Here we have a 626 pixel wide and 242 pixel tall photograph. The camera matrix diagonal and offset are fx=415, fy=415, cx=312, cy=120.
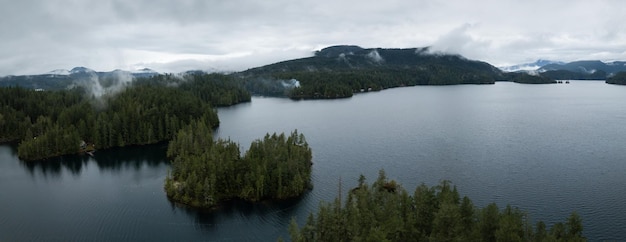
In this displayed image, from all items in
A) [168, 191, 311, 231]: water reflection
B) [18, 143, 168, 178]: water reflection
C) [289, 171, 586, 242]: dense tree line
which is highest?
[289, 171, 586, 242]: dense tree line

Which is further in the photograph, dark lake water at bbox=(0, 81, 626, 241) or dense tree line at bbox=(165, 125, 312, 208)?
dense tree line at bbox=(165, 125, 312, 208)

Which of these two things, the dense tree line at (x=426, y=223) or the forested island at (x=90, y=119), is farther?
the forested island at (x=90, y=119)

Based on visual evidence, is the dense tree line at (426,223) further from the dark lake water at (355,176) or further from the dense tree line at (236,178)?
the dense tree line at (236,178)

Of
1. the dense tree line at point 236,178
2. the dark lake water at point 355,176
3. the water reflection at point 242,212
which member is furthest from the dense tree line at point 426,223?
the dense tree line at point 236,178

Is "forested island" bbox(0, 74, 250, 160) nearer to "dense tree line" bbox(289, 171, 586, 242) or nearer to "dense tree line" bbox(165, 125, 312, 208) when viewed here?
"dense tree line" bbox(165, 125, 312, 208)

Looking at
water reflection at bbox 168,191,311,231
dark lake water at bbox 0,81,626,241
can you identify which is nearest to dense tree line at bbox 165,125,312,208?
water reflection at bbox 168,191,311,231

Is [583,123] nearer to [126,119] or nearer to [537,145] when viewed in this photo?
[537,145]
